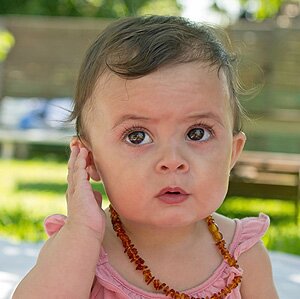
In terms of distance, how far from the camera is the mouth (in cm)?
172

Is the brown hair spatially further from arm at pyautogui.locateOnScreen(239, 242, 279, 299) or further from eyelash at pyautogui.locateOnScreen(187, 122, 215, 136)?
arm at pyautogui.locateOnScreen(239, 242, 279, 299)

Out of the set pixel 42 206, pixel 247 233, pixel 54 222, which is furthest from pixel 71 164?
pixel 42 206

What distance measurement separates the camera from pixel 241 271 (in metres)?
1.95

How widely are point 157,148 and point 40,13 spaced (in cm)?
2179

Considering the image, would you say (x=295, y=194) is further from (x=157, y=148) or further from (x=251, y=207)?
(x=157, y=148)

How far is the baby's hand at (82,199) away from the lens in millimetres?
1851

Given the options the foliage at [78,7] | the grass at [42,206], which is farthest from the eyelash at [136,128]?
the foliage at [78,7]

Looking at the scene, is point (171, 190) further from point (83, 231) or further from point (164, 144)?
point (83, 231)

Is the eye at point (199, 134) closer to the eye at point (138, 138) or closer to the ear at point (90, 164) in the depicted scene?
the eye at point (138, 138)

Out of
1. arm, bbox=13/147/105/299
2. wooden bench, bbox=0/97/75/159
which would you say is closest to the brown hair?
arm, bbox=13/147/105/299

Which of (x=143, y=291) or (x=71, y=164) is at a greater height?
(x=71, y=164)

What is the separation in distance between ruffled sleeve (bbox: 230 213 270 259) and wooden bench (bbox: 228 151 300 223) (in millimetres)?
5224

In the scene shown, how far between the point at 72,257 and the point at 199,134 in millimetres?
418

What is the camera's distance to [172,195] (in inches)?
68.7
